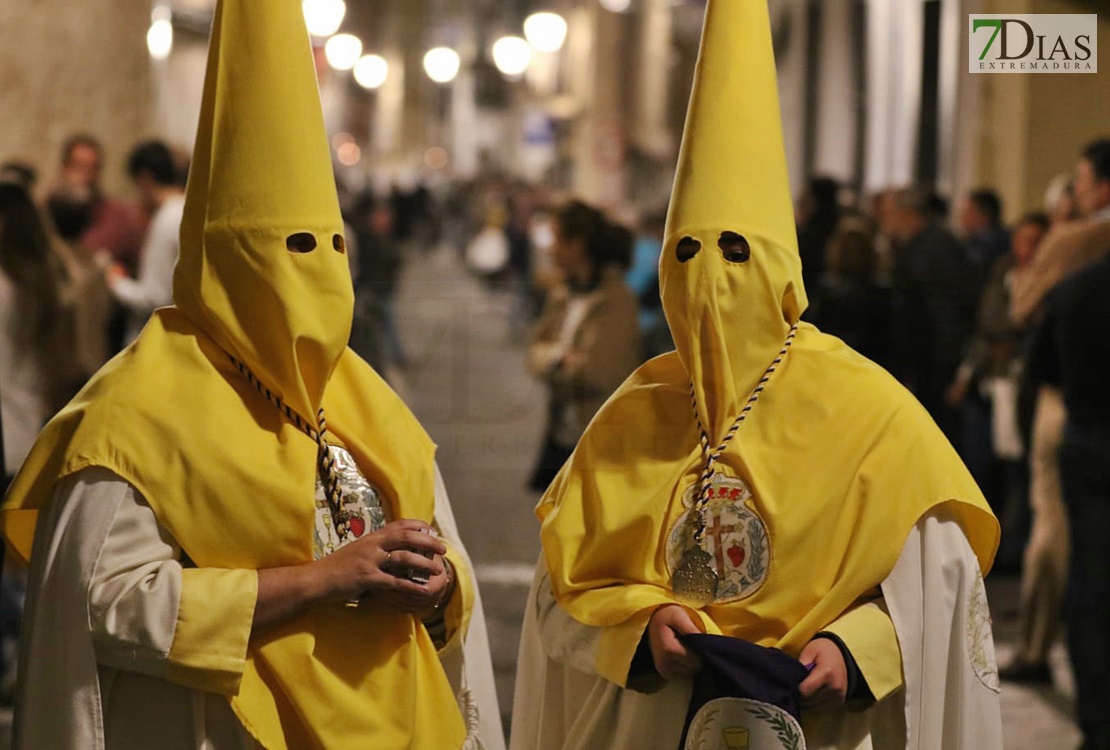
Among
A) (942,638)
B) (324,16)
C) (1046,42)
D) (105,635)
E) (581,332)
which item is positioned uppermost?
(324,16)

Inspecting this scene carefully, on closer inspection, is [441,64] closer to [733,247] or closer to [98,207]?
[98,207]

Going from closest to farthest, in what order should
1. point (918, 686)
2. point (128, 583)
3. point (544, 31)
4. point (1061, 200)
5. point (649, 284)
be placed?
1. point (128, 583)
2. point (918, 686)
3. point (1061, 200)
4. point (649, 284)
5. point (544, 31)

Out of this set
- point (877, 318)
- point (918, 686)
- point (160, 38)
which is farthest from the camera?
point (160, 38)

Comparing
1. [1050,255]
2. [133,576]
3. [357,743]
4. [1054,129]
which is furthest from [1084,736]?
[133,576]

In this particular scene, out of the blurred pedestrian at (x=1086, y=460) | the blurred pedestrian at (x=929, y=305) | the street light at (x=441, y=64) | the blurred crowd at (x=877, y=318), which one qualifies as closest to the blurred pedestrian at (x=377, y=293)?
the blurred crowd at (x=877, y=318)

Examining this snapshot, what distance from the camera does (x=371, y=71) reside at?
36.2 ft

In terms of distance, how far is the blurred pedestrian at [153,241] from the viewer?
17.3 ft

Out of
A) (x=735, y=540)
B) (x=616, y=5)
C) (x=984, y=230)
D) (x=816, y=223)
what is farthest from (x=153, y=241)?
(x=616, y=5)

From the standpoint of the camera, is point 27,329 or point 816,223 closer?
point 816,223

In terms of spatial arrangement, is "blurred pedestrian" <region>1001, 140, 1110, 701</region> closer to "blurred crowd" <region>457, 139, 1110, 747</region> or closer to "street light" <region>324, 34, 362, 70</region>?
"blurred crowd" <region>457, 139, 1110, 747</region>

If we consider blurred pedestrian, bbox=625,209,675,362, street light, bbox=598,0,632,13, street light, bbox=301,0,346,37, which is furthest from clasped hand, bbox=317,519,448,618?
street light, bbox=598,0,632,13

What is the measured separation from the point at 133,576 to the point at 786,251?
1.20m

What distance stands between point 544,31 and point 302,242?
44.6 feet

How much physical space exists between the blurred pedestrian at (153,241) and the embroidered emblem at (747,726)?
2778mm
